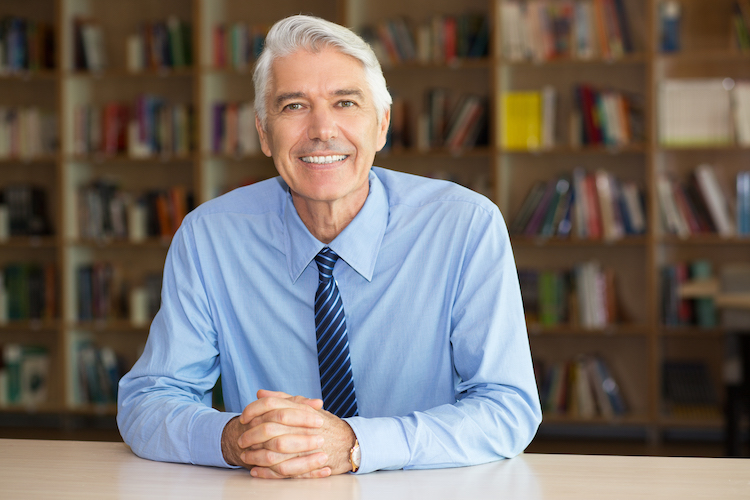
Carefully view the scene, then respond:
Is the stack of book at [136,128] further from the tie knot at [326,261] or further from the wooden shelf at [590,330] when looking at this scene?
the tie knot at [326,261]

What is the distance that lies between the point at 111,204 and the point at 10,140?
754 millimetres

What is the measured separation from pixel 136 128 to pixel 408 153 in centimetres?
164

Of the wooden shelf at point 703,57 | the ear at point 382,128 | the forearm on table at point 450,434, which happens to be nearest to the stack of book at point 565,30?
the wooden shelf at point 703,57

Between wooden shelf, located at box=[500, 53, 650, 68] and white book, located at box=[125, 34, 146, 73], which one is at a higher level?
white book, located at box=[125, 34, 146, 73]

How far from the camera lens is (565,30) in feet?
13.7

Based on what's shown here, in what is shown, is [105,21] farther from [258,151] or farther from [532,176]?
[532,176]

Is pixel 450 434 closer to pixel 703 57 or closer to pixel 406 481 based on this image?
pixel 406 481

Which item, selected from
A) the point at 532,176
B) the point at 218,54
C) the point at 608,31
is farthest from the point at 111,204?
the point at 608,31

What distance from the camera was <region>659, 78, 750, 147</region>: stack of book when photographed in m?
4.05

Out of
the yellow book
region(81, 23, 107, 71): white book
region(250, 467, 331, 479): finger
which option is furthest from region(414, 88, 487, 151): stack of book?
region(250, 467, 331, 479): finger

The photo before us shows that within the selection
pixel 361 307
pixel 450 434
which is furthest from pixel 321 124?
pixel 450 434

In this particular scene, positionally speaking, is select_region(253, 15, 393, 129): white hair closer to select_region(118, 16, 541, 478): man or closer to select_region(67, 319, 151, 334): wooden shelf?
select_region(118, 16, 541, 478): man

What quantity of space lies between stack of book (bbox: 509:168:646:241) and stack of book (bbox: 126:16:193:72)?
7.18ft

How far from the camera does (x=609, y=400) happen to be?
4.23m
